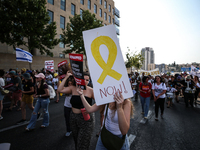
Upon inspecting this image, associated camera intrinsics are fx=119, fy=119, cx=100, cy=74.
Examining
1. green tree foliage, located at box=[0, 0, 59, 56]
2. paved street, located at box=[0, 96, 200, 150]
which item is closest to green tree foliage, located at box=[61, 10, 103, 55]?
green tree foliage, located at box=[0, 0, 59, 56]

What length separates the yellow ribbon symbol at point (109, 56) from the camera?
5.22 feet

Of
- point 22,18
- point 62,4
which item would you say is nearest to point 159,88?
point 22,18

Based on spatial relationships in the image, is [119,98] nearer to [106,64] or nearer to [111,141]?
[106,64]

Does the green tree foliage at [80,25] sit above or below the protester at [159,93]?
above

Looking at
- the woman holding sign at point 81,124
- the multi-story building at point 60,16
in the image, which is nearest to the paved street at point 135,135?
the woman holding sign at point 81,124

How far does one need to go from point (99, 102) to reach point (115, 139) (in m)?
0.58

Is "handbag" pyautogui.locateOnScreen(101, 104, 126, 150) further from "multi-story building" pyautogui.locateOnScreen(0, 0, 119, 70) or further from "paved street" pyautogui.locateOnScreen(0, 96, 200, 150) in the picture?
"multi-story building" pyautogui.locateOnScreen(0, 0, 119, 70)

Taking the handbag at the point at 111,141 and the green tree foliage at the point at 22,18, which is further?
the green tree foliage at the point at 22,18

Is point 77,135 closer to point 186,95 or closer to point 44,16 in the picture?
point 186,95

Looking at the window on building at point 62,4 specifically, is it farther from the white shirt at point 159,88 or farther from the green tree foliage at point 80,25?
the white shirt at point 159,88

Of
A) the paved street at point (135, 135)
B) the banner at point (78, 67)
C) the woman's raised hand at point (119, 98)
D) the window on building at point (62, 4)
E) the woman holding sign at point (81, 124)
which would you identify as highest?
the window on building at point (62, 4)

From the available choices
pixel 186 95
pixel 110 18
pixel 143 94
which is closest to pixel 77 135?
pixel 143 94

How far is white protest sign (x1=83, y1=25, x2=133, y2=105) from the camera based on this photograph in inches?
61.4

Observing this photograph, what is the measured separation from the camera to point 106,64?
1.61m
